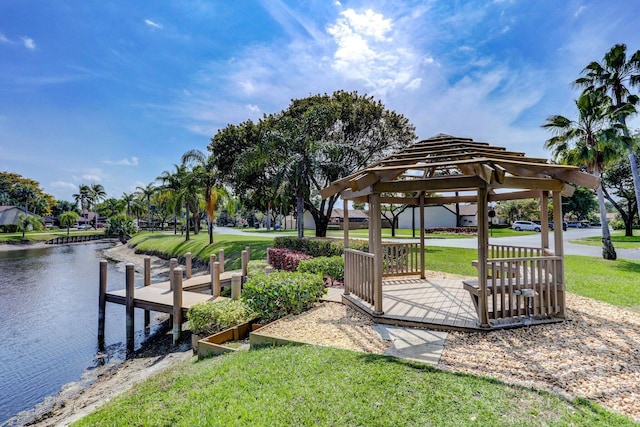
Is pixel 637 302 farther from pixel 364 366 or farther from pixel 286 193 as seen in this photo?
pixel 286 193

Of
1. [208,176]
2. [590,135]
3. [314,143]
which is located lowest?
[208,176]

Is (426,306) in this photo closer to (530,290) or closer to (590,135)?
(530,290)

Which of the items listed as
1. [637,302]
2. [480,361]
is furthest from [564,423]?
[637,302]

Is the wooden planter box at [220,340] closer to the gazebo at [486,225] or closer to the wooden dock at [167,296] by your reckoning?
the wooden dock at [167,296]

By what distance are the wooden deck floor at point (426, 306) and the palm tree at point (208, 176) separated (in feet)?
65.3

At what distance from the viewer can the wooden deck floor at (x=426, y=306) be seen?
5457mm

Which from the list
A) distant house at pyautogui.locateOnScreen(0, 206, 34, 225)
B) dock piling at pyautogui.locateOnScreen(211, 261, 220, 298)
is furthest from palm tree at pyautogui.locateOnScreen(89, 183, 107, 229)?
dock piling at pyautogui.locateOnScreen(211, 261, 220, 298)

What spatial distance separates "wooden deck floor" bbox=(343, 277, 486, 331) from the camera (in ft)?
17.9

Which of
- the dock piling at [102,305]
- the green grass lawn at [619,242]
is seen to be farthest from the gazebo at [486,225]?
the green grass lawn at [619,242]

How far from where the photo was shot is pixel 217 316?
6.49 meters

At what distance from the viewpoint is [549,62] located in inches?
487

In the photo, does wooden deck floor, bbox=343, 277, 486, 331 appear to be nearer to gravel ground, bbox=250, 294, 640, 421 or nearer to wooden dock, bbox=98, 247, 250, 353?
gravel ground, bbox=250, 294, 640, 421

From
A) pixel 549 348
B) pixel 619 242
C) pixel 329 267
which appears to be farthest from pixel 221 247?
pixel 619 242

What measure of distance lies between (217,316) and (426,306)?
14.0 feet
